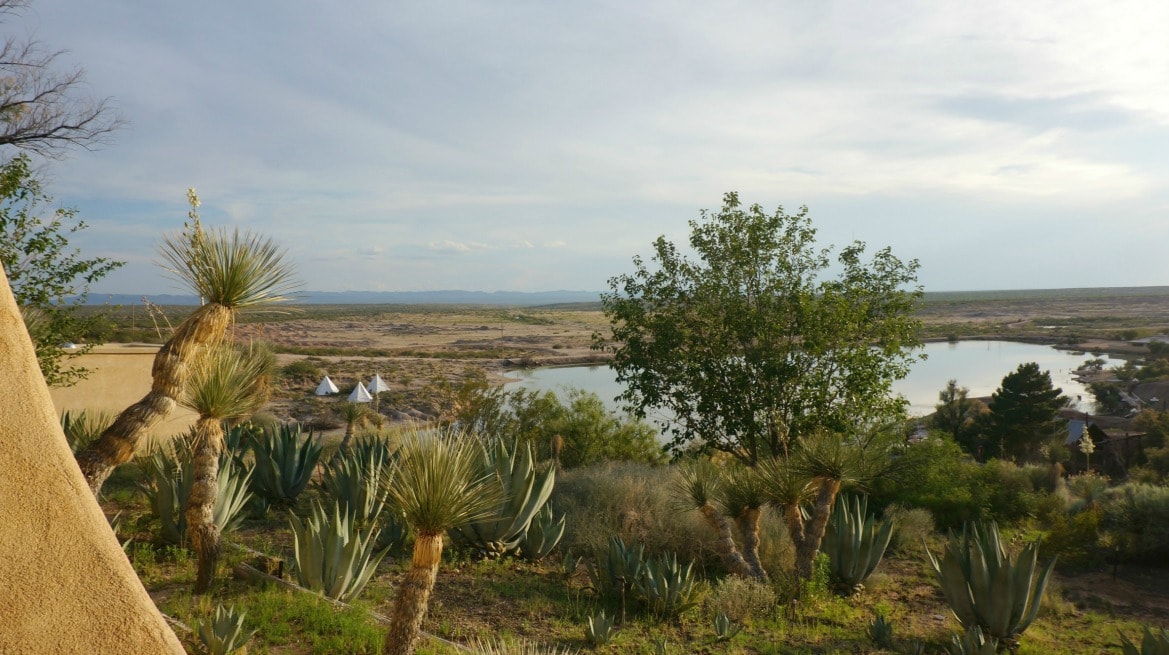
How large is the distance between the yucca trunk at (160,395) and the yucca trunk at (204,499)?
770mm

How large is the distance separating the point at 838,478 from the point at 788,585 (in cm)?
131

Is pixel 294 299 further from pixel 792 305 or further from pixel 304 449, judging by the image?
pixel 792 305

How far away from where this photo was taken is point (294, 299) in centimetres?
525

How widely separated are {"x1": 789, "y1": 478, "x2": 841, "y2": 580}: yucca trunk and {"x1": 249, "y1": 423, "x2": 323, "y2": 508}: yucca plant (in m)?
6.41

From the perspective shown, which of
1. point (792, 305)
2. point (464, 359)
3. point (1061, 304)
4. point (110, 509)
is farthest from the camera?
point (1061, 304)

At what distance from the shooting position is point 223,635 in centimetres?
442

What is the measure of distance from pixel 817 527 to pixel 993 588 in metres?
1.79

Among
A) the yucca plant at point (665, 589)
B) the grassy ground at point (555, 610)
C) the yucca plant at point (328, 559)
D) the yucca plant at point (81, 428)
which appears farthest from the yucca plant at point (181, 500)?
the yucca plant at point (665, 589)

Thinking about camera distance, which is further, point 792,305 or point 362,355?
point 362,355

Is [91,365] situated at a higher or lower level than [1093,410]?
higher

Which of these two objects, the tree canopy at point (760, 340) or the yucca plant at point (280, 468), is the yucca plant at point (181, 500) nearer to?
the yucca plant at point (280, 468)

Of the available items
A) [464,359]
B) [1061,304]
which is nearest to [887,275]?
[464,359]

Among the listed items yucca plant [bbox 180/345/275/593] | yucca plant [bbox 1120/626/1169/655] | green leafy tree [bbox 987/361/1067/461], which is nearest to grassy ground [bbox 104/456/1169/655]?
yucca plant [bbox 180/345/275/593]

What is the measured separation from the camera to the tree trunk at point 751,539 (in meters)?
8.11
